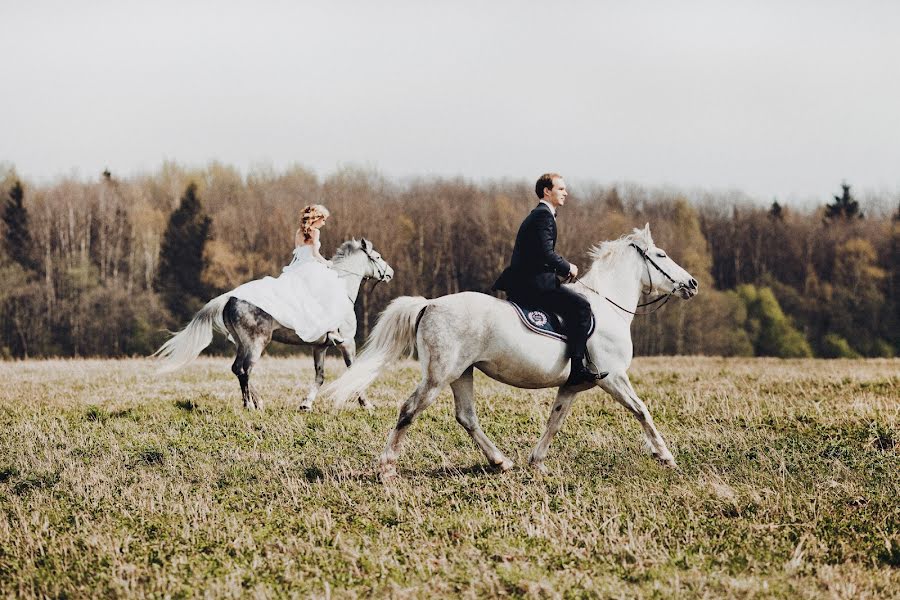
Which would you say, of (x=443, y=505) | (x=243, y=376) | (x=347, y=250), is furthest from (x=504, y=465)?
(x=347, y=250)

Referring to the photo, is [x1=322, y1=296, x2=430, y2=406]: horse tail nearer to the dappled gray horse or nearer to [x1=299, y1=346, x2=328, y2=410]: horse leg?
[x1=299, y1=346, x2=328, y2=410]: horse leg

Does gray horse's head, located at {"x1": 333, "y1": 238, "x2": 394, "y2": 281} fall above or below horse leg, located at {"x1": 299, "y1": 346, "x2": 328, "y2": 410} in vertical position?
above

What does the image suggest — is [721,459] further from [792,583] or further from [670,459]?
[792,583]

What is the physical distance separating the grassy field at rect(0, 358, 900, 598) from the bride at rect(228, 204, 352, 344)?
4.88 feet

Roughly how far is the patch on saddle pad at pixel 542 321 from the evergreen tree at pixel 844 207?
2784 inches

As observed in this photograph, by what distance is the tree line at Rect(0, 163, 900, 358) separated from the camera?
49812 millimetres

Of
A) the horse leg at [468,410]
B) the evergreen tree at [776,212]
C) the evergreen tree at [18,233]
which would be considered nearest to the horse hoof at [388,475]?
the horse leg at [468,410]

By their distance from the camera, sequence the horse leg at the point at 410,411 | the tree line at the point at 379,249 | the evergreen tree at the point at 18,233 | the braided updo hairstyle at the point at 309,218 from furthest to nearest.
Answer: the evergreen tree at the point at 18,233 < the tree line at the point at 379,249 < the braided updo hairstyle at the point at 309,218 < the horse leg at the point at 410,411

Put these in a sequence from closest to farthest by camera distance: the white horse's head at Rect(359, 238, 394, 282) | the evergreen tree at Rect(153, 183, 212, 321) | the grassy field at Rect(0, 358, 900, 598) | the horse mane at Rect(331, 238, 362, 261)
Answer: the grassy field at Rect(0, 358, 900, 598)
the horse mane at Rect(331, 238, 362, 261)
the white horse's head at Rect(359, 238, 394, 282)
the evergreen tree at Rect(153, 183, 212, 321)

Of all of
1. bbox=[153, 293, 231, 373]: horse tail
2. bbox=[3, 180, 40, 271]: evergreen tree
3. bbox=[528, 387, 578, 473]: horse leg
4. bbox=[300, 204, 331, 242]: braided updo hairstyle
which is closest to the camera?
bbox=[528, 387, 578, 473]: horse leg

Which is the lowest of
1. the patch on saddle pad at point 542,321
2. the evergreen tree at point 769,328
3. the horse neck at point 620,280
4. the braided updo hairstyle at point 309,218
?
the evergreen tree at point 769,328

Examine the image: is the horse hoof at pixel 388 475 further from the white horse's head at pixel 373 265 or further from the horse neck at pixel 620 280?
the white horse's head at pixel 373 265


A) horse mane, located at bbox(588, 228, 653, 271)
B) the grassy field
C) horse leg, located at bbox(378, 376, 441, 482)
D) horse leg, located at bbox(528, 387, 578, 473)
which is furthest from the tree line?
horse leg, located at bbox(378, 376, 441, 482)

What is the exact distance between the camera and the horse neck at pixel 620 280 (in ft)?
31.2
